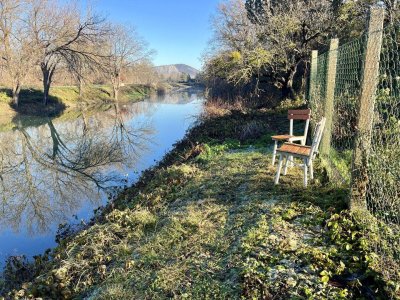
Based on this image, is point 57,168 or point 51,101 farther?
point 51,101

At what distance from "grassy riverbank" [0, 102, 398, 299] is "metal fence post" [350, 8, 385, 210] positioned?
32 centimetres

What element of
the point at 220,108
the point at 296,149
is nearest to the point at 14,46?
the point at 220,108

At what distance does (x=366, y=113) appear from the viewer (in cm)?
388

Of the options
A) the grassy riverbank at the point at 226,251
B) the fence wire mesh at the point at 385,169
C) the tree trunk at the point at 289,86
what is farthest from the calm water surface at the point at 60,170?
the tree trunk at the point at 289,86

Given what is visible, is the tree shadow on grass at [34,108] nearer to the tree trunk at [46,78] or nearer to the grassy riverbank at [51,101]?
the grassy riverbank at [51,101]

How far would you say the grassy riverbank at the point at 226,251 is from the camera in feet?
10.4

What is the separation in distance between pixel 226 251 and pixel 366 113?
7.04ft

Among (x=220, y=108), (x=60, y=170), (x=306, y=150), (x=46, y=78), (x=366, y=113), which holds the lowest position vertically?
(x=60, y=170)

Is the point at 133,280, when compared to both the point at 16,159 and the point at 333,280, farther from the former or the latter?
the point at 16,159

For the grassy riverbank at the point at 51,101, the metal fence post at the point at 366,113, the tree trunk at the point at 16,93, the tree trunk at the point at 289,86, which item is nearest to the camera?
the metal fence post at the point at 366,113

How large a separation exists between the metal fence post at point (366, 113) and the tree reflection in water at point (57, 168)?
21.6 ft

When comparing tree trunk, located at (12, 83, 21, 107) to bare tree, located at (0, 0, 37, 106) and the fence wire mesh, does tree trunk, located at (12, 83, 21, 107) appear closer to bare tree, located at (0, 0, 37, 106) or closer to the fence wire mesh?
bare tree, located at (0, 0, 37, 106)

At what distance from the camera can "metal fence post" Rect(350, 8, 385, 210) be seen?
3646mm

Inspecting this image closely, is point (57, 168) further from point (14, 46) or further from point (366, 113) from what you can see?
point (14, 46)
